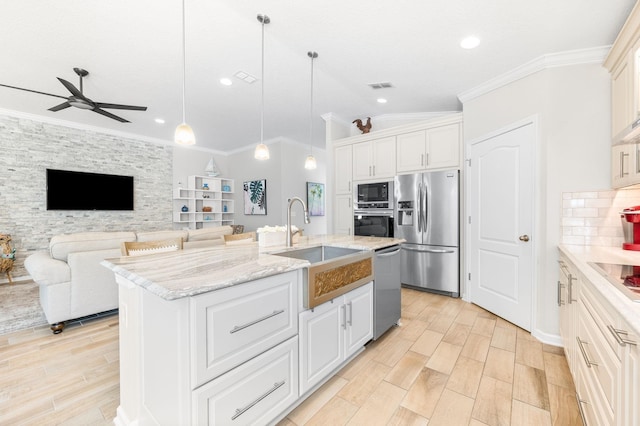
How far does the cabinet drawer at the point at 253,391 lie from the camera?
1087mm

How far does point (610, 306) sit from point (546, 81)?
2346mm

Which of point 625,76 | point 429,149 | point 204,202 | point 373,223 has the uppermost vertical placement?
point 625,76

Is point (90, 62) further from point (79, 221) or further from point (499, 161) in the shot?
point (499, 161)

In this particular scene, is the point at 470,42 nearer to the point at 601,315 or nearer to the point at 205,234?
the point at 601,315

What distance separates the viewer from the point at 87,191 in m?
4.98

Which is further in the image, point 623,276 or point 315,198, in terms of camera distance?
point 315,198

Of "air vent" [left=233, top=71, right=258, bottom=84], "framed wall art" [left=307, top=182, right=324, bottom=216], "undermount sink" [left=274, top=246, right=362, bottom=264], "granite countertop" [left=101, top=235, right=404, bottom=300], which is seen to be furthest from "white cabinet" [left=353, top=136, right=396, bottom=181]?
"granite countertop" [left=101, top=235, right=404, bottom=300]

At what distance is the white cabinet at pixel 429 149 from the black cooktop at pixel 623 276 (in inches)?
84.4

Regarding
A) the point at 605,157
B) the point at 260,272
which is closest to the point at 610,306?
the point at 260,272

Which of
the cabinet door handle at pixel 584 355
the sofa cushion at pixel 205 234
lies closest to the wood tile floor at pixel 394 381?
the cabinet door handle at pixel 584 355

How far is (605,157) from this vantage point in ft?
7.20

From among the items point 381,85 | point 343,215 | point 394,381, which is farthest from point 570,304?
point 343,215

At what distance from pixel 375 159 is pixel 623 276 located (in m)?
3.10

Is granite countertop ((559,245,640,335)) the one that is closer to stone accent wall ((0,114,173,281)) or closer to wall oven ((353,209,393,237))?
wall oven ((353,209,393,237))
